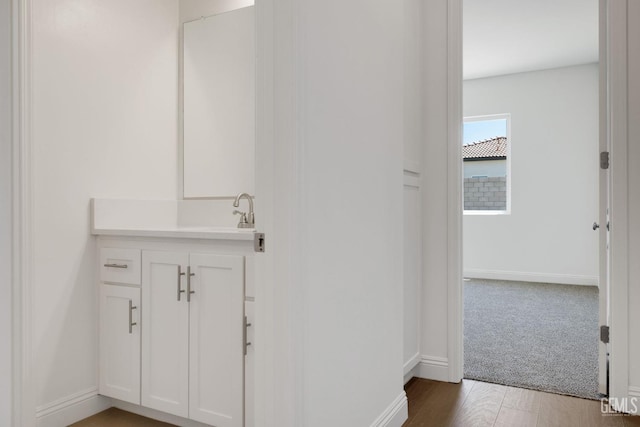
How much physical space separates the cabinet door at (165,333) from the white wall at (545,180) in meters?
4.75

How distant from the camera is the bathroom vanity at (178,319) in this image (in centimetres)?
171

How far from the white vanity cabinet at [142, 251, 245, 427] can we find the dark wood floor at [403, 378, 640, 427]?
31.3 inches

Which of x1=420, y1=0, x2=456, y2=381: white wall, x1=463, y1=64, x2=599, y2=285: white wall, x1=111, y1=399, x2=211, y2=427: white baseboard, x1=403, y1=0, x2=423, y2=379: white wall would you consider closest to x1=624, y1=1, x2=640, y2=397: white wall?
x1=420, y1=0, x2=456, y2=381: white wall

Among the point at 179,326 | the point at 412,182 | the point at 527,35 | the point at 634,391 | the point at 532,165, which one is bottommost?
the point at 634,391

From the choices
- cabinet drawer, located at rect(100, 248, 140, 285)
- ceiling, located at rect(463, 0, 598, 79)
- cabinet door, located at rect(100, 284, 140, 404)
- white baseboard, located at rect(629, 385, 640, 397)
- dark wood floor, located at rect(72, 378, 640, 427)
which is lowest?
dark wood floor, located at rect(72, 378, 640, 427)

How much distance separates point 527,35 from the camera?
443 cm

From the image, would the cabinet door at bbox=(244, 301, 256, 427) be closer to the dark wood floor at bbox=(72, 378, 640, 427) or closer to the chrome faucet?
the dark wood floor at bbox=(72, 378, 640, 427)

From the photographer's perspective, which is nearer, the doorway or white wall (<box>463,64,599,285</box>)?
the doorway

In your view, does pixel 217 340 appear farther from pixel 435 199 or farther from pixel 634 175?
pixel 634 175

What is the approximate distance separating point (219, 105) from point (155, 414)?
157cm

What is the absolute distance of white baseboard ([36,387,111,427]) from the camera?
1899 millimetres

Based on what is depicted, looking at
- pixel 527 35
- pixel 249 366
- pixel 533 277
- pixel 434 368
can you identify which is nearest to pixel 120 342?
pixel 249 366

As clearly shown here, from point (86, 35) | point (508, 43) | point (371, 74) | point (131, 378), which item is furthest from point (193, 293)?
point (508, 43)

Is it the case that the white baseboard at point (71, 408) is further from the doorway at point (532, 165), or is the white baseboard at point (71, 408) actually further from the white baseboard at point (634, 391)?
the doorway at point (532, 165)
